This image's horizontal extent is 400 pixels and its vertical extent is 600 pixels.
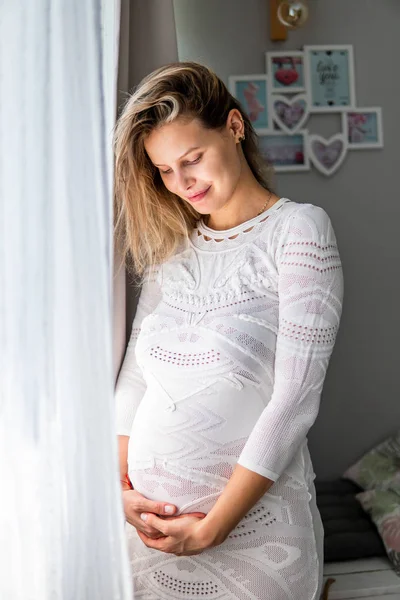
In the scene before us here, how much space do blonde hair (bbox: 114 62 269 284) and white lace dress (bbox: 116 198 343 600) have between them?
7.3 inches

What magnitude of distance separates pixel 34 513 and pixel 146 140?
814mm

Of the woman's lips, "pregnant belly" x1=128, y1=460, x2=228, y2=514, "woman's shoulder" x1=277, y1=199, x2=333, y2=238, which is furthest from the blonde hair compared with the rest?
"pregnant belly" x1=128, y1=460, x2=228, y2=514

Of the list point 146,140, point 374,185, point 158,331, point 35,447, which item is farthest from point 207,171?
point 374,185

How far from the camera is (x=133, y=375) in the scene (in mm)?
1439

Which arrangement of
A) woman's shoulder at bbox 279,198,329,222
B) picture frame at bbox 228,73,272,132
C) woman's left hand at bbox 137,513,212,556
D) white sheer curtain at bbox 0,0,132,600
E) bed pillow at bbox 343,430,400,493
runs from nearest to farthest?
white sheer curtain at bbox 0,0,132,600 → woman's left hand at bbox 137,513,212,556 → woman's shoulder at bbox 279,198,329,222 → bed pillow at bbox 343,430,400,493 → picture frame at bbox 228,73,272,132

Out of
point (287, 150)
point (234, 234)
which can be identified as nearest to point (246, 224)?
point (234, 234)

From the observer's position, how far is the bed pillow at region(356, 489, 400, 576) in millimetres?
1900

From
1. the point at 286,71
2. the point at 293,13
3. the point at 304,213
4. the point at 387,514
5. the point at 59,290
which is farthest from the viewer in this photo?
the point at 286,71

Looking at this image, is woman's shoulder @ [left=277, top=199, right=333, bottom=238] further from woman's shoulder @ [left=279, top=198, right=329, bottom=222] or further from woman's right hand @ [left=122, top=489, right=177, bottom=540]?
woman's right hand @ [left=122, top=489, right=177, bottom=540]

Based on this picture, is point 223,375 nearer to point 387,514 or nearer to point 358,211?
point 387,514

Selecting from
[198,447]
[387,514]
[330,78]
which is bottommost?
[387,514]

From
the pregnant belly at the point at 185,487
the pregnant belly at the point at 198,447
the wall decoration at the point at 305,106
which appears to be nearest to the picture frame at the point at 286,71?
the wall decoration at the point at 305,106

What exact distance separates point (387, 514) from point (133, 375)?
99cm

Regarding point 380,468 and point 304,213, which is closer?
point 304,213
